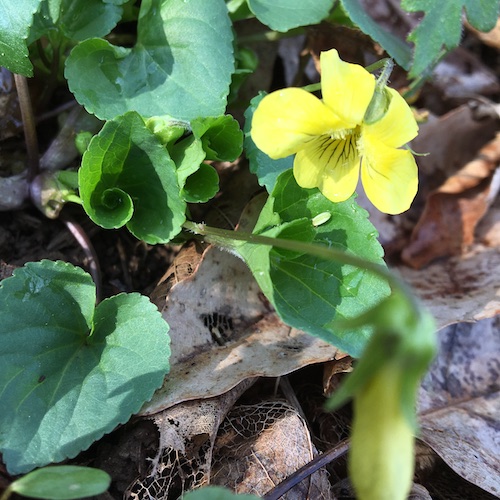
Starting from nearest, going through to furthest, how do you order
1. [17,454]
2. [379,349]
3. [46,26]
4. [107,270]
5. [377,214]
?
[379,349] < [17,454] < [46,26] < [107,270] < [377,214]

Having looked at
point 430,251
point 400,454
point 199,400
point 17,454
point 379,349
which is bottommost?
point 430,251

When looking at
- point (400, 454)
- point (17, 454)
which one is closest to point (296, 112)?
point (400, 454)

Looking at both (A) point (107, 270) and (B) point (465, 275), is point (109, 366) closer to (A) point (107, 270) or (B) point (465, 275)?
(A) point (107, 270)

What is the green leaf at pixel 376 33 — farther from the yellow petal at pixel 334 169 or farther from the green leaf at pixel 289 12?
the yellow petal at pixel 334 169

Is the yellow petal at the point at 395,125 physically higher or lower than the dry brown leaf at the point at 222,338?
higher

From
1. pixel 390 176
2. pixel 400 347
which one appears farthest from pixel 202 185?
pixel 400 347

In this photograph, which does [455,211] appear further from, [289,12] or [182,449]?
[182,449]

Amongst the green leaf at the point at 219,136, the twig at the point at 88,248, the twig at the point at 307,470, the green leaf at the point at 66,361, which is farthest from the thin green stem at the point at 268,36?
the twig at the point at 307,470
